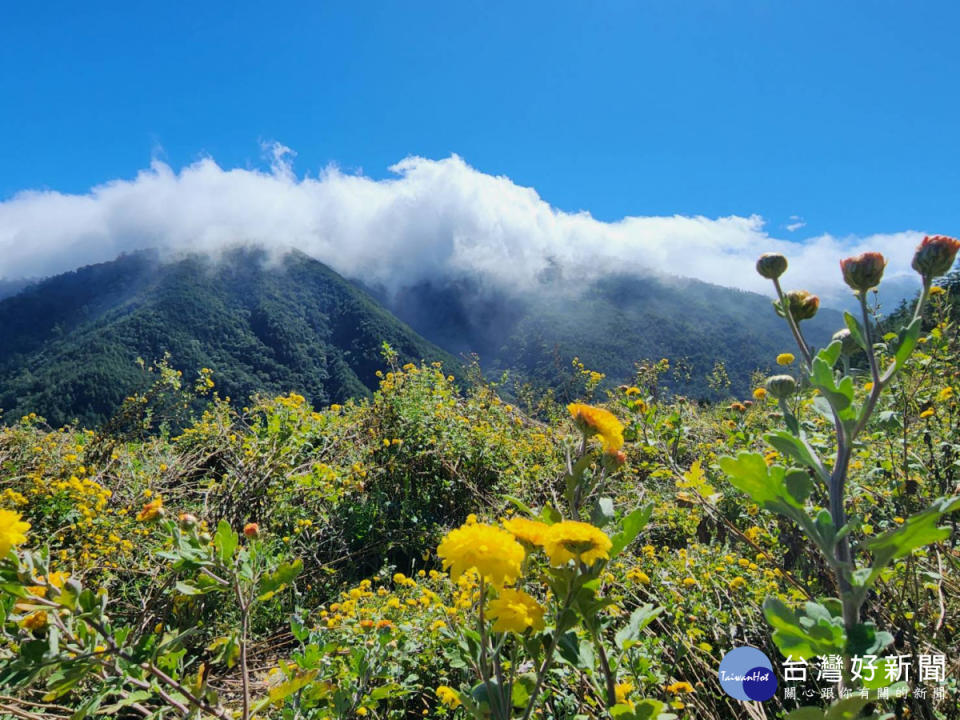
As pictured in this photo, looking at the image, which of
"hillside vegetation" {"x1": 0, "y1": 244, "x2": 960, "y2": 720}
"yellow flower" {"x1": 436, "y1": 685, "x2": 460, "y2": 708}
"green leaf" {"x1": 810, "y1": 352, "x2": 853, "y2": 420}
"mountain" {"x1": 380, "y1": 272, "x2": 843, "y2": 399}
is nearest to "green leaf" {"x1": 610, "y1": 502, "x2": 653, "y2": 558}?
"hillside vegetation" {"x1": 0, "y1": 244, "x2": 960, "y2": 720}

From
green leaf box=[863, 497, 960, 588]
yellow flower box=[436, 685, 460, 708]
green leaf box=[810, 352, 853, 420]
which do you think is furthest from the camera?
yellow flower box=[436, 685, 460, 708]

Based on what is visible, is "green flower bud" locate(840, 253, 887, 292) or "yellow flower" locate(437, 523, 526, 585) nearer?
"yellow flower" locate(437, 523, 526, 585)

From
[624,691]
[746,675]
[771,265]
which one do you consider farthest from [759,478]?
[624,691]

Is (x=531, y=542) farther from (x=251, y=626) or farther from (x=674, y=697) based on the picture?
(x=251, y=626)

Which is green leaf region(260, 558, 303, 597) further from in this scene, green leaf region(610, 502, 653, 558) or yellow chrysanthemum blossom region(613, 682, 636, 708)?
yellow chrysanthemum blossom region(613, 682, 636, 708)

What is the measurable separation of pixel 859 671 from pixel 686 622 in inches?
57.4

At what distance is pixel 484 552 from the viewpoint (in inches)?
32.1

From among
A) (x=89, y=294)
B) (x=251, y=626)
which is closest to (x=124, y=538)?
(x=251, y=626)

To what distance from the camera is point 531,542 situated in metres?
0.81

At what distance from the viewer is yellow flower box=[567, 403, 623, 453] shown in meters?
1.02

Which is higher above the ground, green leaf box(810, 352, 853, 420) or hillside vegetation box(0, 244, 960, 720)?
green leaf box(810, 352, 853, 420)

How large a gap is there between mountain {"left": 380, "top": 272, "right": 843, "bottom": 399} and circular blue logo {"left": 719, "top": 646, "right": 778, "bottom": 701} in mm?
21272

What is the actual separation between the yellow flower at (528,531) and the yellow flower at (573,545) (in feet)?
0.05

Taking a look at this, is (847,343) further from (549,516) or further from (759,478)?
(549,516)
